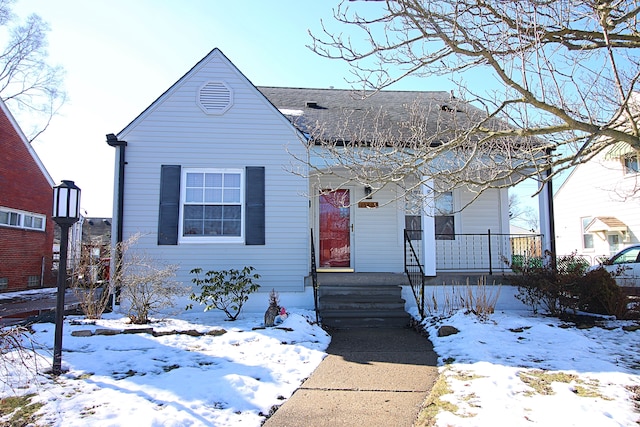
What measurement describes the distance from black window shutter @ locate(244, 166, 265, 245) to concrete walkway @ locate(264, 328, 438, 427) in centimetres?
273

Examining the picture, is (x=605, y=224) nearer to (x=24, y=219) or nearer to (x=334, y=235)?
(x=334, y=235)

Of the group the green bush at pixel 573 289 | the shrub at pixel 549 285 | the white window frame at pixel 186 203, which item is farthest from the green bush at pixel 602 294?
the white window frame at pixel 186 203

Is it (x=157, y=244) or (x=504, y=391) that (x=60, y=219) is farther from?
(x=504, y=391)

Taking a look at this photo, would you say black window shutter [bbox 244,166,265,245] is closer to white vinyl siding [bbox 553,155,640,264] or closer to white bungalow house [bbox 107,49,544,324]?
white bungalow house [bbox 107,49,544,324]

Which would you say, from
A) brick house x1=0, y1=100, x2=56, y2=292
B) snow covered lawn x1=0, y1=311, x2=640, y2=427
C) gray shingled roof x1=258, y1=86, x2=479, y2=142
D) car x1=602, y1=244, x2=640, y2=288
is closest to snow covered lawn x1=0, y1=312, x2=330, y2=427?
snow covered lawn x1=0, y1=311, x2=640, y2=427

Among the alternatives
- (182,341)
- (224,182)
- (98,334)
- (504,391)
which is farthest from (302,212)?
(504,391)

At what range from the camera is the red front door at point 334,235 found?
1030 cm

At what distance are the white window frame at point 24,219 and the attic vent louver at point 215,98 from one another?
11.0m

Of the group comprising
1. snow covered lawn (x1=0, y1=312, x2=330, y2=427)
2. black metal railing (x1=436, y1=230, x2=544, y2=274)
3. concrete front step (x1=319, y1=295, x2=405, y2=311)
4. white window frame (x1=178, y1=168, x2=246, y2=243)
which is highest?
white window frame (x1=178, y1=168, x2=246, y2=243)

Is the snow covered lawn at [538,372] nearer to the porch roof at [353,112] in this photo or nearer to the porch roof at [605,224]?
the porch roof at [353,112]

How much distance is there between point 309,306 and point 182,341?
2.97 metres

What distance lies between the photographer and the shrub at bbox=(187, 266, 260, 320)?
777cm

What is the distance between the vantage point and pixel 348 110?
10703 mm

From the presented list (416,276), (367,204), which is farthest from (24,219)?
A: (416,276)
